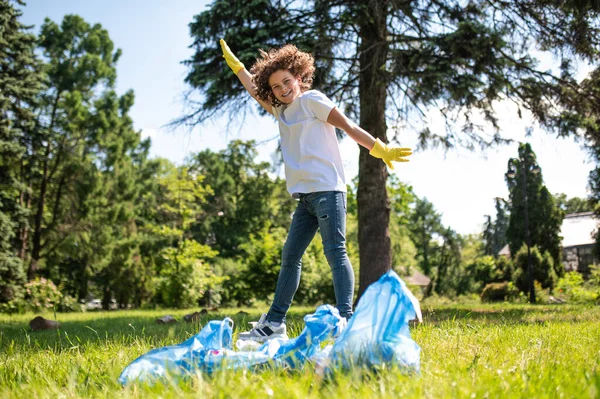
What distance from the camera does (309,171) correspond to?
308 centimetres

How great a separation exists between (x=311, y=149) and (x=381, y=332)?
4.92 ft

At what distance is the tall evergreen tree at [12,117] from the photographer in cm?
1396

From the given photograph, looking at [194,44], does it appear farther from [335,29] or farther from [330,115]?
[330,115]

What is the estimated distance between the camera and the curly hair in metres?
3.33

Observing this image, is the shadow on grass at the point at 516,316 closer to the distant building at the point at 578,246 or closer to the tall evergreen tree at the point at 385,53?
the tall evergreen tree at the point at 385,53

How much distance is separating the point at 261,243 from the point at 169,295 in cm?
319

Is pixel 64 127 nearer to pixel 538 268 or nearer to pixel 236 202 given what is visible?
pixel 236 202

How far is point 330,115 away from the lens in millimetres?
3092

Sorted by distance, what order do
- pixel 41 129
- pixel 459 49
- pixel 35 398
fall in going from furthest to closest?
pixel 41 129
pixel 459 49
pixel 35 398

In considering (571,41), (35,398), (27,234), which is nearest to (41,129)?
(27,234)

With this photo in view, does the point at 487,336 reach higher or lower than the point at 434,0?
lower

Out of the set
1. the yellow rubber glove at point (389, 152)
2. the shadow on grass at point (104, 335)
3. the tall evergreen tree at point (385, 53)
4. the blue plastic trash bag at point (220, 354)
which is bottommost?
the shadow on grass at point (104, 335)

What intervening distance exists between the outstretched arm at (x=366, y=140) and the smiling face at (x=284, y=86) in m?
0.36

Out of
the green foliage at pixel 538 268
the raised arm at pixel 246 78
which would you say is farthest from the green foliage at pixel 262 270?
the green foliage at pixel 538 268
